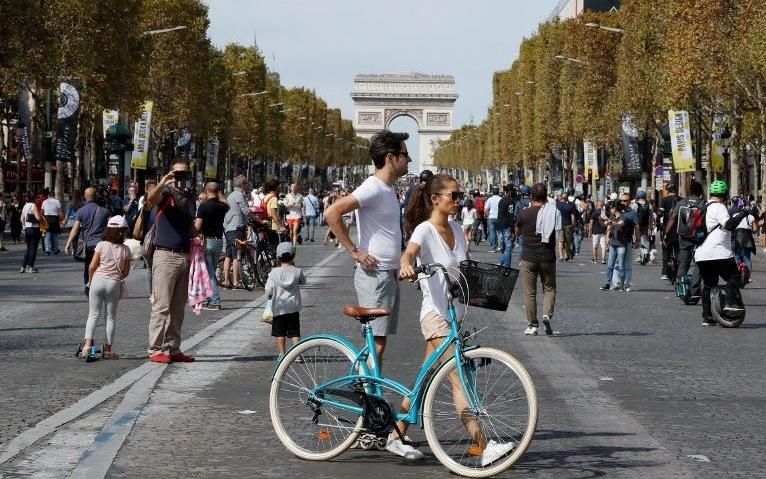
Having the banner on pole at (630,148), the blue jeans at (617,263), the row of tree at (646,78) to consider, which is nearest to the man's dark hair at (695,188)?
the blue jeans at (617,263)

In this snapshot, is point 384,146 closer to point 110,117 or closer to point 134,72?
point 110,117

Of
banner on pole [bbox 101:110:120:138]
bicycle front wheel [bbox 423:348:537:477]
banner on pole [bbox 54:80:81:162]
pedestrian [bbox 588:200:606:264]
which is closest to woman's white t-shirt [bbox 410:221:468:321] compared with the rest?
bicycle front wheel [bbox 423:348:537:477]

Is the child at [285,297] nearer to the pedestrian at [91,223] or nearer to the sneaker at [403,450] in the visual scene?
the sneaker at [403,450]

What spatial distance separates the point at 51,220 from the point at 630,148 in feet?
93.3

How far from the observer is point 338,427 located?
8773mm

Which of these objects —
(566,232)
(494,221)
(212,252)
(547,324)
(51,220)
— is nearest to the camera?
(547,324)

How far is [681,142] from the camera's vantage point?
1911 inches

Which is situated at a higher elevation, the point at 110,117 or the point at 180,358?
the point at 110,117

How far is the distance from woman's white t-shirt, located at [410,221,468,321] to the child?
379 centimetres

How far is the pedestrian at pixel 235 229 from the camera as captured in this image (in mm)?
24984

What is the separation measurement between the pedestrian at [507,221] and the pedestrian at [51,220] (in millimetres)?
10840

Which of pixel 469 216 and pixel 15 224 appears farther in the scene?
pixel 15 224

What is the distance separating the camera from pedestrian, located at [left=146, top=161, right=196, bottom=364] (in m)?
13.7

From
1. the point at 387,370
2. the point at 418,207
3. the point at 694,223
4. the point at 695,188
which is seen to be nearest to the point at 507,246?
the point at 695,188
